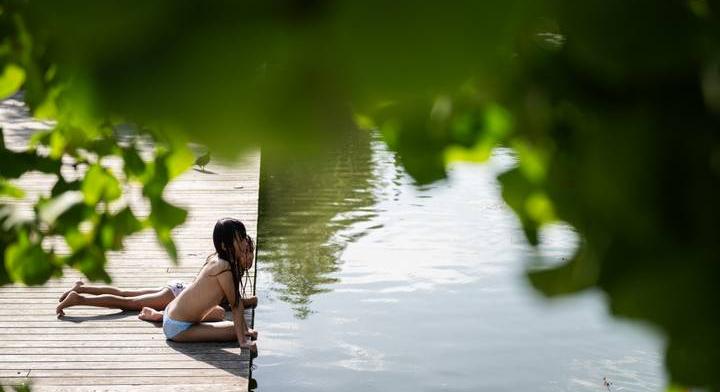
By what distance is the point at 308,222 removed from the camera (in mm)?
13797

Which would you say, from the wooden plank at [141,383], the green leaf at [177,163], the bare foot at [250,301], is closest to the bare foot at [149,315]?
the bare foot at [250,301]

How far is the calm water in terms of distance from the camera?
880 cm

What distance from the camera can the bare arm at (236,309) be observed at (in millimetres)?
7223

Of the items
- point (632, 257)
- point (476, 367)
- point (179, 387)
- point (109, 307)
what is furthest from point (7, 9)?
point (476, 367)

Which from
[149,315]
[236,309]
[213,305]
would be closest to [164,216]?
[236,309]

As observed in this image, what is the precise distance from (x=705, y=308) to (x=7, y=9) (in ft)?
2.48

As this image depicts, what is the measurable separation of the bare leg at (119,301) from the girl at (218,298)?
0.56 meters

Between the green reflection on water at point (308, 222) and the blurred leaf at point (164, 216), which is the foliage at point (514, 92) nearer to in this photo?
the blurred leaf at point (164, 216)

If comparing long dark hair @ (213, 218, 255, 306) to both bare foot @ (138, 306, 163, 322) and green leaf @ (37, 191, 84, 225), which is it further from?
green leaf @ (37, 191, 84, 225)

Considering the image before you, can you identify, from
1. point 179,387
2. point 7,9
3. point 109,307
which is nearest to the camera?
point 7,9

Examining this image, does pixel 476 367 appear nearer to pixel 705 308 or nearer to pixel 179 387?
pixel 179 387

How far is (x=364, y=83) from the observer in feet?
1.76

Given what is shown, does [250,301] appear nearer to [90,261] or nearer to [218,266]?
[218,266]

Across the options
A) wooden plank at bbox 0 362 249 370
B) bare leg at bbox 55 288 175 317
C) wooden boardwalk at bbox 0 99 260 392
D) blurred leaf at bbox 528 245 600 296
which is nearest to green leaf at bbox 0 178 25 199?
blurred leaf at bbox 528 245 600 296
